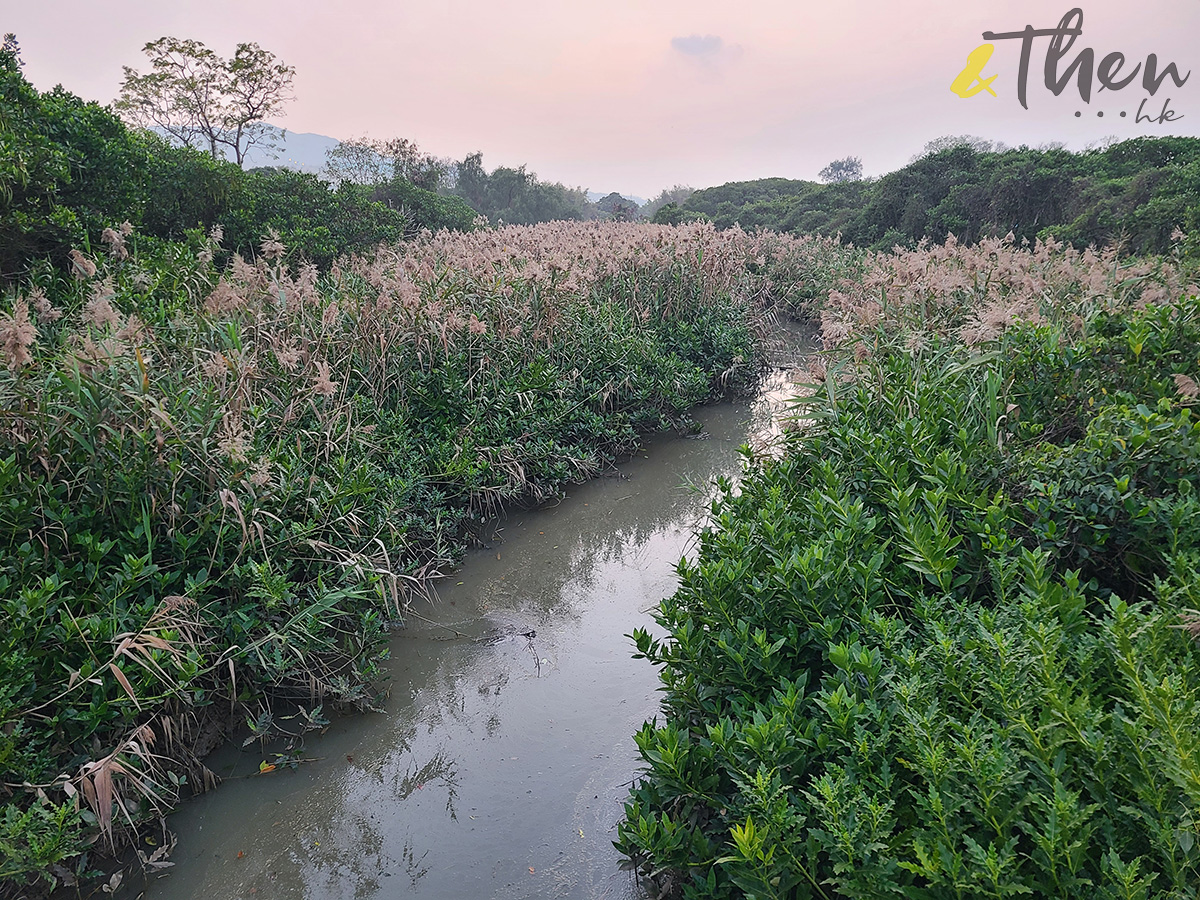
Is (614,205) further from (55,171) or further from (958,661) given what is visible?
(958,661)

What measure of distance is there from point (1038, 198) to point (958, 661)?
15.1m

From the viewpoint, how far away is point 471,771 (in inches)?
110

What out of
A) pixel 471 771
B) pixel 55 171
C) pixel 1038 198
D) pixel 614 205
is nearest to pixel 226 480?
pixel 471 771

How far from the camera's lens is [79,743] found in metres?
2.34

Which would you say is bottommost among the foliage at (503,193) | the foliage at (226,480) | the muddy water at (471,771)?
the muddy water at (471,771)

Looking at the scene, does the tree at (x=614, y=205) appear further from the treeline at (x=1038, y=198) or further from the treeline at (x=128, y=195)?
the treeline at (x=128, y=195)

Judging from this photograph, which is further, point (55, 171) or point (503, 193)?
point (503, 193)

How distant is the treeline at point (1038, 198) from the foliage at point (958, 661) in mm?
6383

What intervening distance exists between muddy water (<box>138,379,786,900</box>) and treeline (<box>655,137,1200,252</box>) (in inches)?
292

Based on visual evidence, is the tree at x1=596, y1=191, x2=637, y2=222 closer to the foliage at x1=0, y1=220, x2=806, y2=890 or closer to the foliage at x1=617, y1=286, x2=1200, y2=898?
the foliage at x1=0, y1=220, x2=806, y2=890

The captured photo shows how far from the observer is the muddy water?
2.35m

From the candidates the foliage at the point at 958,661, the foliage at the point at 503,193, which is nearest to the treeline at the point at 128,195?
the foliage at the point at 958,661

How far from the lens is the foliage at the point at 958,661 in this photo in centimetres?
133

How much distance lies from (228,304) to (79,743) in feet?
8.19
